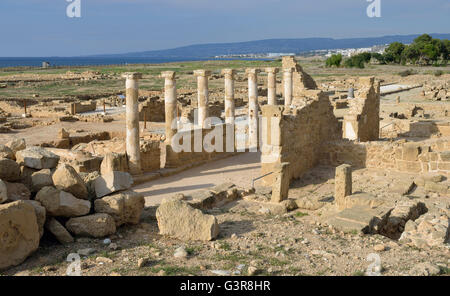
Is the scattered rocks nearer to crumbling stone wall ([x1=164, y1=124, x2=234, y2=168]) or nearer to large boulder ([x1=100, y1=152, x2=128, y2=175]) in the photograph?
large boulder ([x1=100, y1=152, x2=128, y2=175])

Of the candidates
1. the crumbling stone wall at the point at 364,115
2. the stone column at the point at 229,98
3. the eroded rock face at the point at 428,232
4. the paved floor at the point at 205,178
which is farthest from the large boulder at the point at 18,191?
the crumbling stone wall at the point at 364,115

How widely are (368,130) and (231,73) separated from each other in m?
5.57

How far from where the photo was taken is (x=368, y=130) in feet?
57.8

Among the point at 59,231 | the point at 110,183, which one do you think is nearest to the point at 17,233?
the point at 59,231

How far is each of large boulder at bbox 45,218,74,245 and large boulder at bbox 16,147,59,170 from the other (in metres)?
2.04

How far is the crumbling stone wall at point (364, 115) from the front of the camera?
1644cm

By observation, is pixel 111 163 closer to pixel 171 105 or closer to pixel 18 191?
pixel 171 105

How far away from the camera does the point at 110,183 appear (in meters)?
7.62

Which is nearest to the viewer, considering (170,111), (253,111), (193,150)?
(170,111)

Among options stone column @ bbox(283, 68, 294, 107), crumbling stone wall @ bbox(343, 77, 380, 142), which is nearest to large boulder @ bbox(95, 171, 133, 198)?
A: crumbling stone wall @ bbox(343, 77, 380, 142)

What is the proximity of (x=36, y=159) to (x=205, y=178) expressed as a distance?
6.07 meters

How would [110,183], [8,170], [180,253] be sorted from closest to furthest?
[180,253], [8,170], [110,183]
